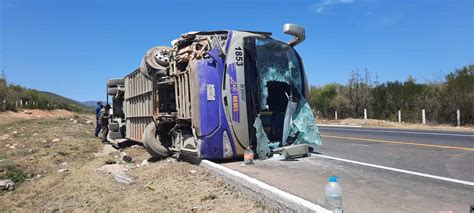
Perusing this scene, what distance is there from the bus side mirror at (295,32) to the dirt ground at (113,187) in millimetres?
3369

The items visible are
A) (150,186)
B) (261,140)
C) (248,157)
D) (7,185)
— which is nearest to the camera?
(150,186)

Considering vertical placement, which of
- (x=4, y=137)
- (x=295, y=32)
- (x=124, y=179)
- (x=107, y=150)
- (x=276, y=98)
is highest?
(x=295, y=32)

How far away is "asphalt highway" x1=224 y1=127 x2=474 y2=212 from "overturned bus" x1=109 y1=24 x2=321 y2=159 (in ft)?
2.03


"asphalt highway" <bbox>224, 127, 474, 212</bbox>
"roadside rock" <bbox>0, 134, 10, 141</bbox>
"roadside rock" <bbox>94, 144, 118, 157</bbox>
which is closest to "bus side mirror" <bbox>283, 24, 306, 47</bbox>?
"asphalt highway" <bbox>224, 127, 474, 212</bbox>

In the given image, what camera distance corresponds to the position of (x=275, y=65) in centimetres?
867

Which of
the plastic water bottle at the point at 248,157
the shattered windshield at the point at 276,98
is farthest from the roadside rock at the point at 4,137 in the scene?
the plastic water bottle at the point at 248,157

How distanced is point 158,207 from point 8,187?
5.06 meters

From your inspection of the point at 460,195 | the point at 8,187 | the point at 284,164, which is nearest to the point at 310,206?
the point at 460,195

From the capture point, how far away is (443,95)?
2641cm

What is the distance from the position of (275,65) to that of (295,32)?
81 centimetres

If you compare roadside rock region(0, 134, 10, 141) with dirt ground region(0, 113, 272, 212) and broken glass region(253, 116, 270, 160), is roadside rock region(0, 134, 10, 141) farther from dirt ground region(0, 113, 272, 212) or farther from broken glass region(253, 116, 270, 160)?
broken glass region(253, 116, 270, 160)

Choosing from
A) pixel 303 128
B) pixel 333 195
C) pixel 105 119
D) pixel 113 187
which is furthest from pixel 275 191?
pixel 105 119

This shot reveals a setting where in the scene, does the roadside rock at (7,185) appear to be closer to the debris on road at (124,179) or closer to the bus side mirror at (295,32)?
the debris on road at (124,179)

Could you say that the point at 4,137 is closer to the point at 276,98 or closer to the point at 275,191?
the point at 276,98
